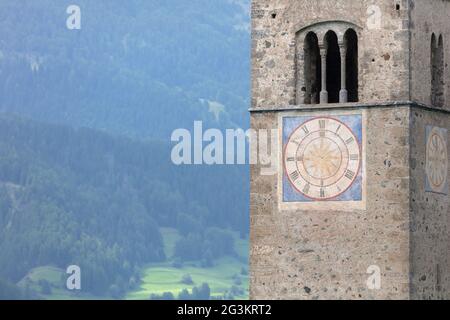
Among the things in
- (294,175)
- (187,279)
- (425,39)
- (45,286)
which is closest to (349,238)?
(294,175)

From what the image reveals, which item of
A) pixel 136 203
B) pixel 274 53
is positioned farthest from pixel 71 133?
pixel 274 53

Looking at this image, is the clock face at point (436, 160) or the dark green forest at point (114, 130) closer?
the clock face at point (436, 160)

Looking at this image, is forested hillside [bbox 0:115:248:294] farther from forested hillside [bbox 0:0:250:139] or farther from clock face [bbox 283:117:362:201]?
clock face [bbox 283:117:362:201]

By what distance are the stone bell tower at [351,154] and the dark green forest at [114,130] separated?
97.4 m

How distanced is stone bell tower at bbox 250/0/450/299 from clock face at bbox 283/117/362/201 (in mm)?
25

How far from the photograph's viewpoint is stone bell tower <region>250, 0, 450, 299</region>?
169ft

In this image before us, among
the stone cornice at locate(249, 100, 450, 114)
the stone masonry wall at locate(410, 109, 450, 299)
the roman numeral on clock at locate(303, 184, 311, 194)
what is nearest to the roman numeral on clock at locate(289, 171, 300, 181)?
the roman numeral on clock at locate(303, 184, 311, 194)

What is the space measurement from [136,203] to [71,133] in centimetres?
781

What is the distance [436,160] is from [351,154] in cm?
251

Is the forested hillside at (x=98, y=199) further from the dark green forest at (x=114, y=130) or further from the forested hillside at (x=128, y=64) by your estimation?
the forested hillside at (x=128, y=64)

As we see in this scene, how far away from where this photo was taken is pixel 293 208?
5256 cm

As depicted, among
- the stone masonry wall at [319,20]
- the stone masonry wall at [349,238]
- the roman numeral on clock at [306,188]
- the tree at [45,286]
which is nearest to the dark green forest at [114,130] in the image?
the tree at [45,286]

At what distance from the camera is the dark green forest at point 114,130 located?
16050cm
